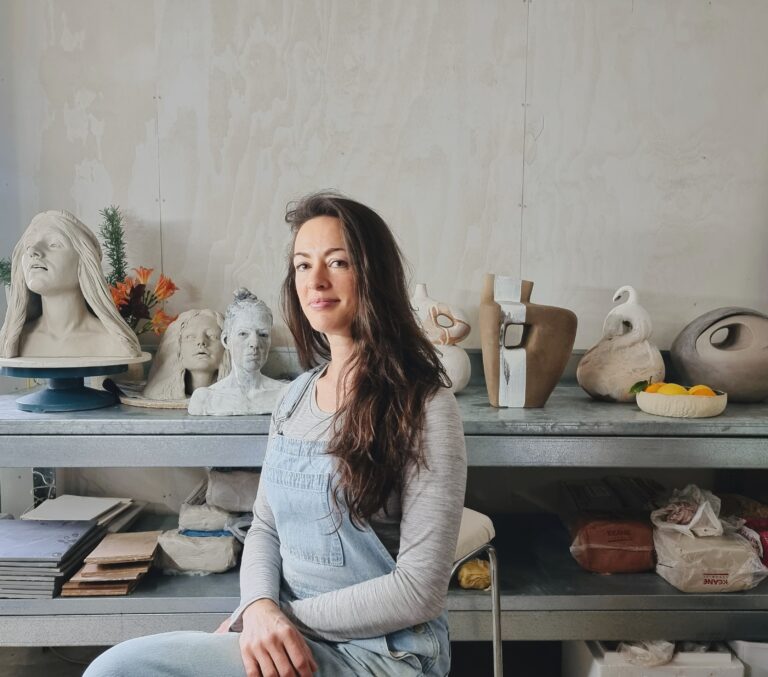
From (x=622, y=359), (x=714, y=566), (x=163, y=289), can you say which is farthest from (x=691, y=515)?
(x=163, y=289)

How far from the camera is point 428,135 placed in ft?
7.54

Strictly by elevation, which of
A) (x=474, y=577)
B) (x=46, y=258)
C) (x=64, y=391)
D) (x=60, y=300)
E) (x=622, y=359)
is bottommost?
(x=474, y=577)

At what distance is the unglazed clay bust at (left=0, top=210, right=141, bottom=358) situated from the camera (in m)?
1.83

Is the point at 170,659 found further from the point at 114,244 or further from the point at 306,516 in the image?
the point at 114,244

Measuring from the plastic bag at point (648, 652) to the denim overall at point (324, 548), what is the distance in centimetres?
92

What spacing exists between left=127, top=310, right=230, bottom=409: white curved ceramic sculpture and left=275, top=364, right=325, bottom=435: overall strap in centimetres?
76

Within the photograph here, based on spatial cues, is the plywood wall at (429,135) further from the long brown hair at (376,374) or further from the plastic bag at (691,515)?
the long brown hair at (376,374)

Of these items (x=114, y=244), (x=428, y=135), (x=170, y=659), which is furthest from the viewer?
(x=428, y=135)

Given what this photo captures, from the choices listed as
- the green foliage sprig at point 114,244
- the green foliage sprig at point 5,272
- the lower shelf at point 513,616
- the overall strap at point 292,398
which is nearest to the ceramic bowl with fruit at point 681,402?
the lower shelf at point 513,616

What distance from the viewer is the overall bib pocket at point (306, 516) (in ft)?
3.53

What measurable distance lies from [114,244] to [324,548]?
154 centimetres

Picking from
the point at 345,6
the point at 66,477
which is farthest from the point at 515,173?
the point at 66,477

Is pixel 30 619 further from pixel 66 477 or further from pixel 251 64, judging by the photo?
pixel 251 64

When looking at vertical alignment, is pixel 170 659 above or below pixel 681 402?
below
